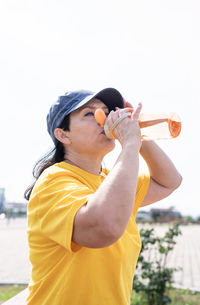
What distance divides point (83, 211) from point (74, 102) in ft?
2.23

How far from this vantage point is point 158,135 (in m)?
1.66

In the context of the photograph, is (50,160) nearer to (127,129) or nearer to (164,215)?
(127,129)

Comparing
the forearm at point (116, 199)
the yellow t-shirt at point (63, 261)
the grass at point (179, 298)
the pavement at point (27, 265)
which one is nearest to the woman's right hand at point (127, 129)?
the forearm at point (116, 199)

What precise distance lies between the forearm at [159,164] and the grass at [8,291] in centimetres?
336

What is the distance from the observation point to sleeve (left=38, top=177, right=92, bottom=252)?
1233 mm

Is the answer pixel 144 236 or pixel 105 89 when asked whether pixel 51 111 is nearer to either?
pixel 105 89

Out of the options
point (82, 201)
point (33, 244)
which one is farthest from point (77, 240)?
point (33, 244)

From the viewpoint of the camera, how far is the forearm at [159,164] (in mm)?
2016

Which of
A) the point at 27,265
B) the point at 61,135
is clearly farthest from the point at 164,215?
the point at 61,135

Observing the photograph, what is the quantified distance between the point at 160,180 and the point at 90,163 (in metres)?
0.54

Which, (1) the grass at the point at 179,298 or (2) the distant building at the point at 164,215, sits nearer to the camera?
(1) the grass at the point at 179,298

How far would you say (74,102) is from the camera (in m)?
1.70

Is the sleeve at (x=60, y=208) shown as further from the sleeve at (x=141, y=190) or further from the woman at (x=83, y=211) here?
the sleeve at (x=141, y=190)

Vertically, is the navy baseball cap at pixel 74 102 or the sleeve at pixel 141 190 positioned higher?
the navy baseball cap at pixel 74 102
